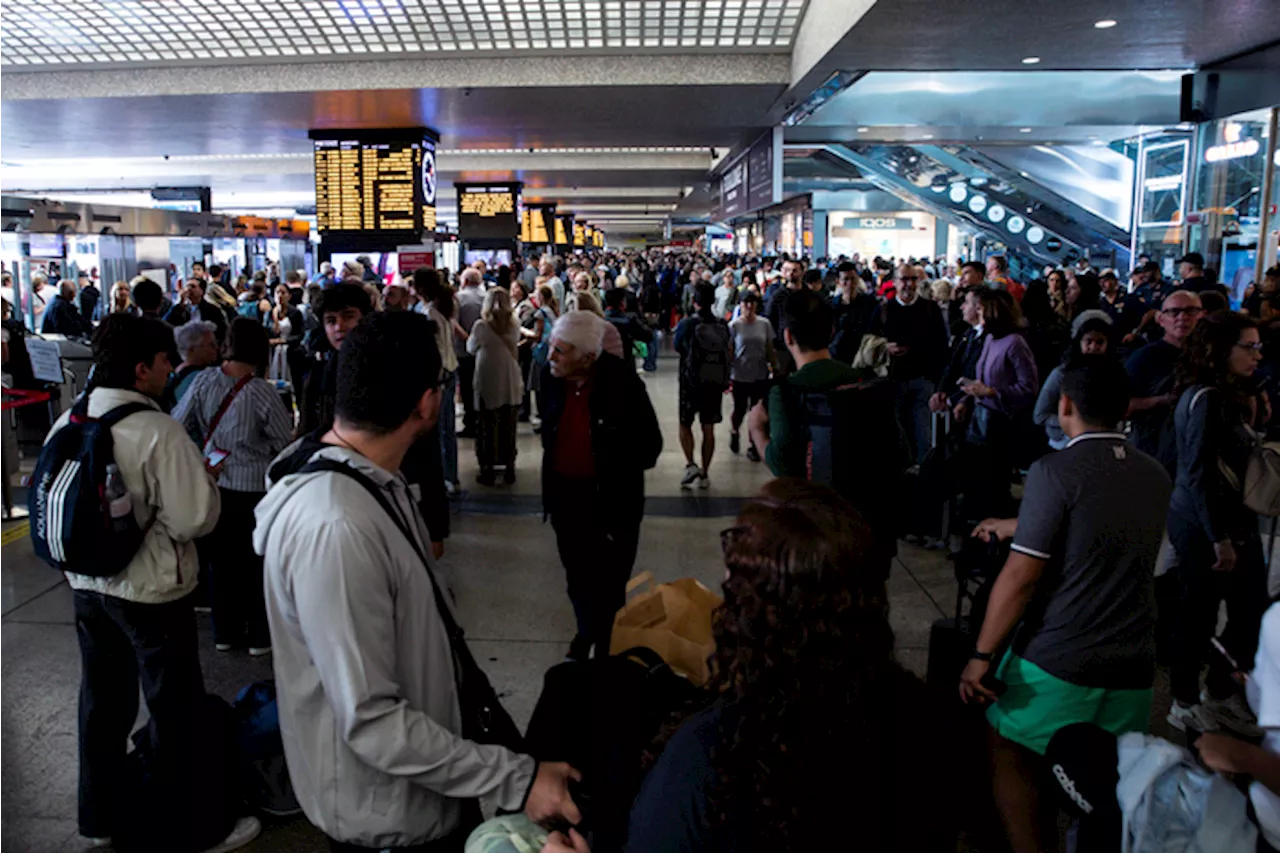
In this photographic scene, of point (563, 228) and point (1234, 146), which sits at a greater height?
point (563, 228)

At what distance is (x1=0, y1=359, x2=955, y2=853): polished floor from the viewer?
3.72 m

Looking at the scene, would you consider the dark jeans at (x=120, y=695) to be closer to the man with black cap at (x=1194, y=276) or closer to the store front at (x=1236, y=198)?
the man with black cap at (x=1194, y=276)

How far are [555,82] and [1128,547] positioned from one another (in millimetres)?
9380

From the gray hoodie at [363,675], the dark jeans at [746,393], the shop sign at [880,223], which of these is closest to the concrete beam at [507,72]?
the dark jeans at [746,393]

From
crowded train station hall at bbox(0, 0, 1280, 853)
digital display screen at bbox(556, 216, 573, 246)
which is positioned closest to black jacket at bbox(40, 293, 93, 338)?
crowded train station hall at bbox(0, 0, 1280, 853)

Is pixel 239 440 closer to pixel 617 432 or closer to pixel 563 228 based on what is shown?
pixel 617 432

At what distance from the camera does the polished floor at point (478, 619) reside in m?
3.72

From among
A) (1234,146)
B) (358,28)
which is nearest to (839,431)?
(358,28)

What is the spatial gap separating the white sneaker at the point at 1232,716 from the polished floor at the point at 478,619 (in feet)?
7.77

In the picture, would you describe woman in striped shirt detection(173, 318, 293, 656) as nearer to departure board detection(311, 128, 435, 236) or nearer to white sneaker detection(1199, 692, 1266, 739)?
white sneaker detection(1199, 692, 1266, 739)

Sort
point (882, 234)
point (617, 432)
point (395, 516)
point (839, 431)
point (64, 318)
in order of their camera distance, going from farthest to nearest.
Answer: point (882, 234) → point (64, 318) → point (617, 432) → point (839, 431) → point (395, 516)

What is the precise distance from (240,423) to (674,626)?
8.58 ft

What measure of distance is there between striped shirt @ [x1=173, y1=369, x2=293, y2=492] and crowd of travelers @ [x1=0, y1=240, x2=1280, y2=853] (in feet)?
0.05

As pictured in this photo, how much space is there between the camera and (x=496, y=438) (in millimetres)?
8828
